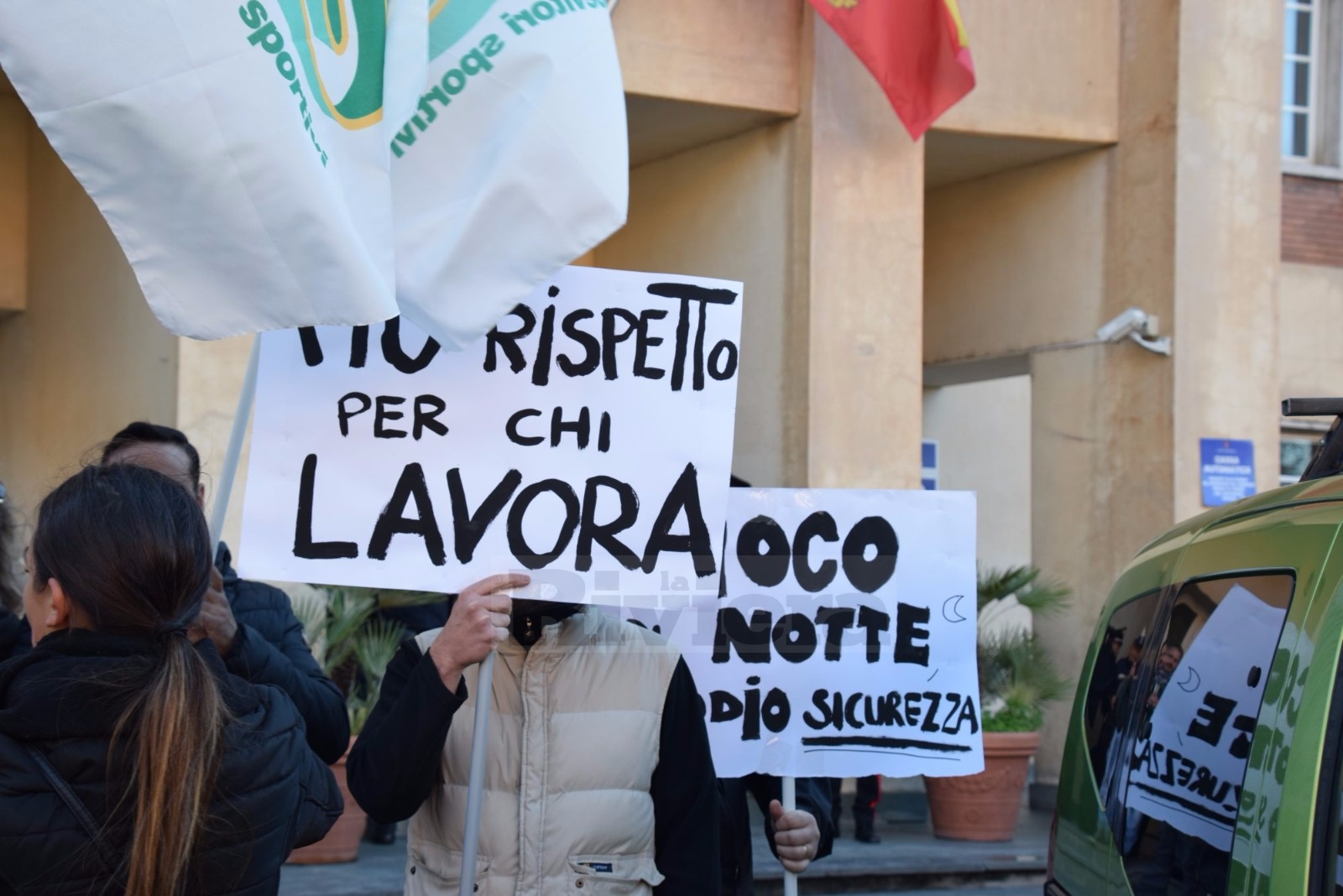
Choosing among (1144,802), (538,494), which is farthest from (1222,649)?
(538,494)

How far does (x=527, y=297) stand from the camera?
3.00m

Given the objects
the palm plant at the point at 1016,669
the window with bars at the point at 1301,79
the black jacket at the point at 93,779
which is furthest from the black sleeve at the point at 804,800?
the window with bars at the point at 1301,79

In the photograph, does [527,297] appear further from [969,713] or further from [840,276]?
[840,276]

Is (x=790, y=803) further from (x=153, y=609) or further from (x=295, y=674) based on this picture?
(x=153, y=609)

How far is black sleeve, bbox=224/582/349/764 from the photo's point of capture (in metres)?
2.90

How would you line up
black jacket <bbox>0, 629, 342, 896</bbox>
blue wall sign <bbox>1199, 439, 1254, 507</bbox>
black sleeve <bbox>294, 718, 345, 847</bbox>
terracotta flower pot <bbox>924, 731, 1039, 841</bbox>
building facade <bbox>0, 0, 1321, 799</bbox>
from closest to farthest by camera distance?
black jacket <bbox>0, 629, 342, 896</bbox> < black sleeve <bbox>294, 718, 345, 847</bbox> < building facade <bbox>0, 0, 1321, 799</bbox> < terracotta flower pot <bbox>924, 731, 1039, 841</bbox> < blue wall sign <bbox>1199, 439, 1254, 507</bbox>

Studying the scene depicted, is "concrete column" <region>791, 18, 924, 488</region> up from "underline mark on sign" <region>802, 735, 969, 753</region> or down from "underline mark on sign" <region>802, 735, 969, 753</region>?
up

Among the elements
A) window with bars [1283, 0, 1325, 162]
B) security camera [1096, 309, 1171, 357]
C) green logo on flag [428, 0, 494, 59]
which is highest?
window with bars [1283, 0, 1325, 162]

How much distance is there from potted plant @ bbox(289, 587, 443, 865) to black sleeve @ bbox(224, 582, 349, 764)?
396 centimetres

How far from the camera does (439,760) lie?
2.76 m

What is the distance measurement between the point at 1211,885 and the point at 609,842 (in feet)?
3.45

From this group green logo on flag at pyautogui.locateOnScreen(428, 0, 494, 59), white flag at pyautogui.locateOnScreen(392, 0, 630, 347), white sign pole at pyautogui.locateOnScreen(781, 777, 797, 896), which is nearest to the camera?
white flag at pyautogui.locateOnScreen(392, 0, 630, 347)

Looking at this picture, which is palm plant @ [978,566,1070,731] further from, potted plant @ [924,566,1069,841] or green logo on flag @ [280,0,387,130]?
green logo on flag @ [280,0,387,130]

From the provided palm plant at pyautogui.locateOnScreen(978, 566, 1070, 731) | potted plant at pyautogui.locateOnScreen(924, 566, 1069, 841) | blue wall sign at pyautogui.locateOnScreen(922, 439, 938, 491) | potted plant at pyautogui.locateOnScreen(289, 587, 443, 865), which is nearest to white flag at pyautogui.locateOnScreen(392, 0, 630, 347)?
potted plant at pyautogui.locateOnScreen(289, 587, 443, 865)
